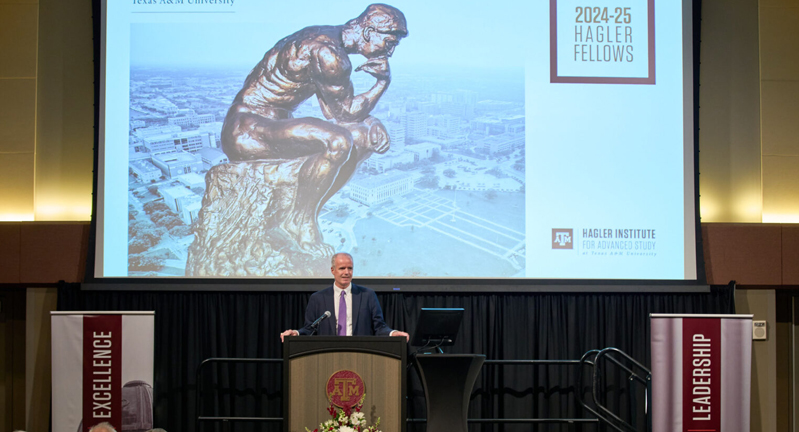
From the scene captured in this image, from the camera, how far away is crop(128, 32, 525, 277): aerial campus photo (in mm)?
6137

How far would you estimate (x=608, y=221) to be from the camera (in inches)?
243

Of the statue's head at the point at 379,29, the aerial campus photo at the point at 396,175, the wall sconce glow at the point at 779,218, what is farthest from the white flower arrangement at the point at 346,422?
the wall sconce glow at the point at 779,218

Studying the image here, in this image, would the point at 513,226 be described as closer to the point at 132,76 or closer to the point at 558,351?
A: the point at 558,351

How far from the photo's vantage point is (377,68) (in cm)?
627

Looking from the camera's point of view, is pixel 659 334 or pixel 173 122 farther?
pixel 173 122

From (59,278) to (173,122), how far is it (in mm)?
1777

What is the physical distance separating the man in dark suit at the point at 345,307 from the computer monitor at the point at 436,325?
1.42 feet

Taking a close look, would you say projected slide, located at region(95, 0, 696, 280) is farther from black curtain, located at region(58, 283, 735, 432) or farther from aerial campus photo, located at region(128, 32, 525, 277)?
black curtain, located at region(58, 283, 735, 432)

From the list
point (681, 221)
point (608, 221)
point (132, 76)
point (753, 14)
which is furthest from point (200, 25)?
point (753, 14)

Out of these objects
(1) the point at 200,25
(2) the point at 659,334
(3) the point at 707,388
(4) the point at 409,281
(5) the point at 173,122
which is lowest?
(3) the point at 707,388

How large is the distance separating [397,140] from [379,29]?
3.41 feet

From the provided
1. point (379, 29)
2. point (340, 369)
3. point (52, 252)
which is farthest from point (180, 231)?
point (340, 369)

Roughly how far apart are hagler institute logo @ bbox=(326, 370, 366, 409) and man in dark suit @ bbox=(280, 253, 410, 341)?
88 centimetres

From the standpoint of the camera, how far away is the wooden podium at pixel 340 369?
384cm
